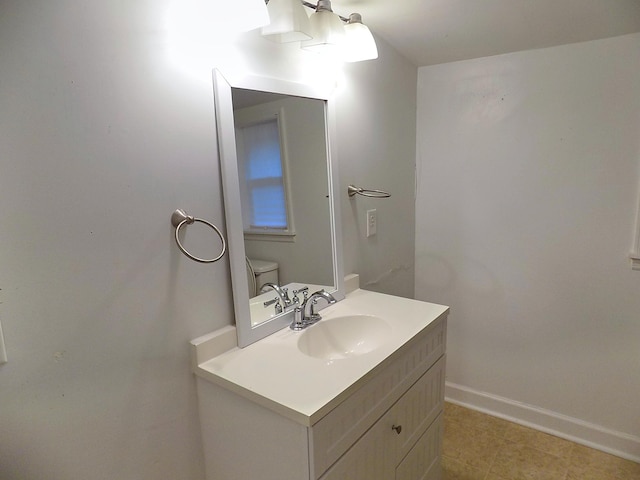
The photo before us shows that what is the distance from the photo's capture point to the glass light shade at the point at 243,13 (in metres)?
1.05

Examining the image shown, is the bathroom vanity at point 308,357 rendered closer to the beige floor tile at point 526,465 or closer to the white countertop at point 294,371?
the white countertop at point 294,371

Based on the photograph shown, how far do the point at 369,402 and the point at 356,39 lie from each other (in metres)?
1.19

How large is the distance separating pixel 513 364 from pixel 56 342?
6.83ft

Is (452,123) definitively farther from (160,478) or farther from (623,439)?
(160,478)

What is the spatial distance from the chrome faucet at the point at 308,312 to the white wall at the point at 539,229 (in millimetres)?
1051

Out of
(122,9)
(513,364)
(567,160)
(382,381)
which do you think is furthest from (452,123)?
(122,9)

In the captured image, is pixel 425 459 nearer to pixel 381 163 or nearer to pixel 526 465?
pixel 526 465

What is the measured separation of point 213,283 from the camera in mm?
1167

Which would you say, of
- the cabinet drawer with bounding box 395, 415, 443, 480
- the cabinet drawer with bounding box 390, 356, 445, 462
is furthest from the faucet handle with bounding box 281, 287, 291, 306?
the cabinet drawer with bounding box 395, 415, 443, 480

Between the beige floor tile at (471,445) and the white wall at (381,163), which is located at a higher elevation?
the white wall at (381,163)

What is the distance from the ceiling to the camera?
142cm

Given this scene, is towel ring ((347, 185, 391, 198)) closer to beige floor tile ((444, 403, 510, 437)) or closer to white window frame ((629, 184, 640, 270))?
white window frame ((629, 184, 640, 270))

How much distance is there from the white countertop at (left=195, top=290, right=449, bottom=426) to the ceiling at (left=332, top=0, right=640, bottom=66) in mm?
1161

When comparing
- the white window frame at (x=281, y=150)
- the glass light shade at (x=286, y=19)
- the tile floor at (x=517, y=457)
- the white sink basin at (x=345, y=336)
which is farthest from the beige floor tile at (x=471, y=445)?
the glass light shade at (x=286, y=19)
